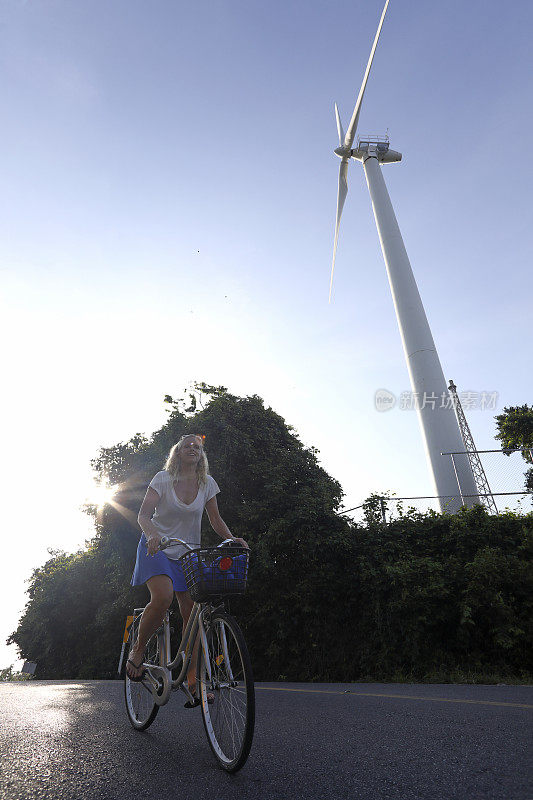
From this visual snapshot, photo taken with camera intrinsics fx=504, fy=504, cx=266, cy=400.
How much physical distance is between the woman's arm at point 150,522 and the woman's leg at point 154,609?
0.31m

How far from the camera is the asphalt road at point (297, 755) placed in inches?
83.4

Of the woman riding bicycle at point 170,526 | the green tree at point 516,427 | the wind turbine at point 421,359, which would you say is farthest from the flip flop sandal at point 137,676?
the green tree at point 516,427

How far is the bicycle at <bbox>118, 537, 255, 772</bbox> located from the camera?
2459mm

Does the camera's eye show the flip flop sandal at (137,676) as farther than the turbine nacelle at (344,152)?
No

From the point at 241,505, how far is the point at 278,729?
28.3 ft

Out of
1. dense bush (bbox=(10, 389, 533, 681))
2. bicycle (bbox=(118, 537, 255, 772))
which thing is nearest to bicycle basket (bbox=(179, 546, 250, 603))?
bicycle (bbox=(118, 537, 255, 772))

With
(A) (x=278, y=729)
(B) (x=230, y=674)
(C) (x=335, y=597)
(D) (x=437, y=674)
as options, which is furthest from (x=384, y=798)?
(C) (x=335, y=597)

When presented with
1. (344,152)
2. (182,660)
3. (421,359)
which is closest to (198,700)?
(182,660)

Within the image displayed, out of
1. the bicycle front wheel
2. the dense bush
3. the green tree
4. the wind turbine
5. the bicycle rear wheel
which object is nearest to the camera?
the bicycle front wheel

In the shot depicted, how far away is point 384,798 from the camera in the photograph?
1.98 metres

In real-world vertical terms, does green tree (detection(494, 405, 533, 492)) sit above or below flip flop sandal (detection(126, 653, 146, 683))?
above

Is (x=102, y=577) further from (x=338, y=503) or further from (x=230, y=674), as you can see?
(x=230, y=674)

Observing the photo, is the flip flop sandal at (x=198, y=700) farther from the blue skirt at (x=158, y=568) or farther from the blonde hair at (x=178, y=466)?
the blonde hair at (x=178, y=466)

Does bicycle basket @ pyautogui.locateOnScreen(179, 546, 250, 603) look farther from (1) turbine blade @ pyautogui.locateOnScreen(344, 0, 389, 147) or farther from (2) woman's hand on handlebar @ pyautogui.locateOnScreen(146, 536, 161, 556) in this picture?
(1) turbine blade @ pyautogui.locateOnScreen(344, 0, 389, 147)
